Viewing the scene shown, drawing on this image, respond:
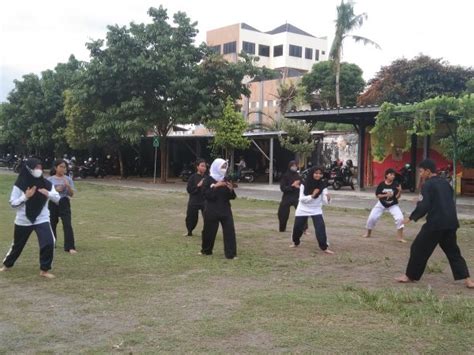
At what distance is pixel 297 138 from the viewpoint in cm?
2786

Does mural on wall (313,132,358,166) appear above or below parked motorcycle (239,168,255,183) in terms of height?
above

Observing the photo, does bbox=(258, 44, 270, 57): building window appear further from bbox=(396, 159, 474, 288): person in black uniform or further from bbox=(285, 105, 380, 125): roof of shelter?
bbox=(396, 159, 474, 288): person in black uniform

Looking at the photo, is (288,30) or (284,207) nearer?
(284,207)

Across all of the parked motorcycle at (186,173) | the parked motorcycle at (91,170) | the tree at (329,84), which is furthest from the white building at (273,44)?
the parked motorcycle at (186,173)

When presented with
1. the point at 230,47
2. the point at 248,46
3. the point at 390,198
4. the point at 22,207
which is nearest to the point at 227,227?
the point at 22,207

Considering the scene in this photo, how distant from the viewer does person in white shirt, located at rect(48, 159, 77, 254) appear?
8.86 meters

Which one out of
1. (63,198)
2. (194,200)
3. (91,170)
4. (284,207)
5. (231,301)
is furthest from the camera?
(91,170)

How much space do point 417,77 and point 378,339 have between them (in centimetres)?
3235

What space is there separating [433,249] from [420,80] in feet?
98.5

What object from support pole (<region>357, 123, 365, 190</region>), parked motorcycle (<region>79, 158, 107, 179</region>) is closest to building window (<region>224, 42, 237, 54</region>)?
parked motorcycle (<region>79, 158, 107, 179</region>)

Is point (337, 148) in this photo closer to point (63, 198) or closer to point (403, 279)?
point (63, 198)

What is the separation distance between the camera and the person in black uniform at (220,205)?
8.55m

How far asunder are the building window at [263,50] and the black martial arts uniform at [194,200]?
222 feet

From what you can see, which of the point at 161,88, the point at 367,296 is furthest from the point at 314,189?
the point at 161,88
